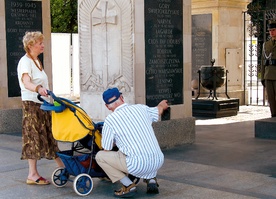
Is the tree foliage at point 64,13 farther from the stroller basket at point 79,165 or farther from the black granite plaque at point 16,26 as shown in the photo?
the stroller basket at point 79,165

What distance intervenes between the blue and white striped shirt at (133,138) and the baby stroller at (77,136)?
0.33m

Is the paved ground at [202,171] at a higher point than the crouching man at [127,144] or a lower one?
lower

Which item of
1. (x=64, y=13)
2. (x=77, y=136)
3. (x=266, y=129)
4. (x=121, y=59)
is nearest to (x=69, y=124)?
(x=77, y=136)

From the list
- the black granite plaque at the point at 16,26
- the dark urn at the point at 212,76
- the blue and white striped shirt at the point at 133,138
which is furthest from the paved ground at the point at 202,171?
the dark urn at the point at 212,76

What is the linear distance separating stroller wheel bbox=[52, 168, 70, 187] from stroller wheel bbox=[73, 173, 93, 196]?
39 centimetres

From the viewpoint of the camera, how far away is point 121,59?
804 centimetres

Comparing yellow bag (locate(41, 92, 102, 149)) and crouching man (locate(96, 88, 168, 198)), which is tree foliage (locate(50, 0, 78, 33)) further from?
crouching man (locate(96, 88, 168, 198))

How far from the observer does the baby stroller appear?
18.7 ft

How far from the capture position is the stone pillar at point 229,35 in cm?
1427

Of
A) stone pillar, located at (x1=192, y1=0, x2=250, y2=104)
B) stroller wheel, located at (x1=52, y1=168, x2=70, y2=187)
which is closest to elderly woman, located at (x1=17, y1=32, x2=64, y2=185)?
stroller wheel, located at (x1=52, y1=168, x2=70, y2=187)

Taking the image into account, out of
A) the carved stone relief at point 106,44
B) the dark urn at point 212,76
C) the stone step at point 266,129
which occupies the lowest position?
the stone step at point 266,129

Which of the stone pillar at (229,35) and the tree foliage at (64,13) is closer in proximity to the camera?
the stone pillar at (229,35)

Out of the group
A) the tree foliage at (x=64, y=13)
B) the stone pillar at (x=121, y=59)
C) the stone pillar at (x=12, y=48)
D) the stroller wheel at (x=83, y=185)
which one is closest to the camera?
the stroller wheel at (x=83, y=185)

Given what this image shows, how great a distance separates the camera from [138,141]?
215 inches
